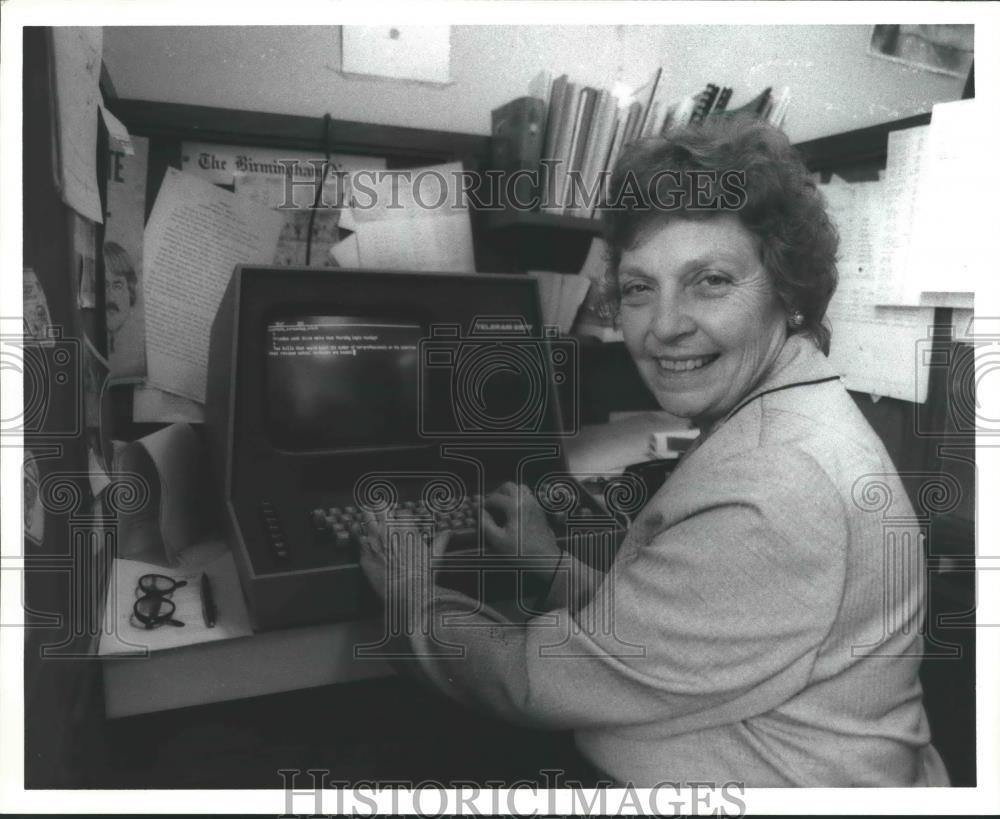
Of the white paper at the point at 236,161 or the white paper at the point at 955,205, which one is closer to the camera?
the white paper at the point at 955,205

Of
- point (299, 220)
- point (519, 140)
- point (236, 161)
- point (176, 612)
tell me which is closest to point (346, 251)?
point (299, 220)

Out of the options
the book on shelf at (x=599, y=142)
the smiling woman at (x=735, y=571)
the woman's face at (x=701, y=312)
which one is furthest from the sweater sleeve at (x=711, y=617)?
the book on shelf at (x=599, y=142)

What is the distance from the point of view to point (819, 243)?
811 mm

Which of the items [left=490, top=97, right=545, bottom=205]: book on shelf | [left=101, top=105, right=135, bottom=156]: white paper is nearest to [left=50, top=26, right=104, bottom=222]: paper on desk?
[left=101, top=105, right=135, bottom=156]: white paper

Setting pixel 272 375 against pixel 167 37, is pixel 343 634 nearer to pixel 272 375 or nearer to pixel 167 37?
pixel 272 375

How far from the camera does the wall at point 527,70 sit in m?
0.84

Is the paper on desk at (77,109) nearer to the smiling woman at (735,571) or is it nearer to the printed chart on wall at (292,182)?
the printed chart on wall at (292,182)

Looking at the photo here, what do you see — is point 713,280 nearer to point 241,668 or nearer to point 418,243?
point 418,243

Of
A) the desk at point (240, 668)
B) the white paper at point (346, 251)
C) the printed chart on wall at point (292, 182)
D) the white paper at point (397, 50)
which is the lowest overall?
the desk at point (240, 668)

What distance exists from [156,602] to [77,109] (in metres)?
0.53

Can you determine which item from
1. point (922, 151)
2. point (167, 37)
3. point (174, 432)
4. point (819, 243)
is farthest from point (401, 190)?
point (922, 151)

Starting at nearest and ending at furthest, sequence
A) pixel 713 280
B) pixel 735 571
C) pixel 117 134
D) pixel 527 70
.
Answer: pixel 735 571
pixel 713 280
pixel 117 134
pixel 527 70

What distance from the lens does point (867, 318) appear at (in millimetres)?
956

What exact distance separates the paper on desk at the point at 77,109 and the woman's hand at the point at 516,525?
56 cm
